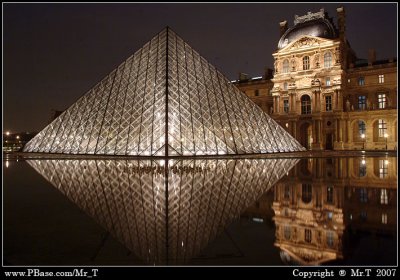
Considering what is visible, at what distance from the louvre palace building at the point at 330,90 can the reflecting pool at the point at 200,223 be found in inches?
1321

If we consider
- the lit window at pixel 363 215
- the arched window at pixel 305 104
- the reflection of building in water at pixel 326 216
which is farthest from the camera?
the arched window at pixel 305 104

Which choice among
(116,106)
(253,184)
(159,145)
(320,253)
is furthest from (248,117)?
(320,253)

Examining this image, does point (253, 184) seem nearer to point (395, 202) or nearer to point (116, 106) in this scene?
point (395, 202)

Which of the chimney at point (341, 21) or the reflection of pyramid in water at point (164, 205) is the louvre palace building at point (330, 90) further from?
the reflection of pyramid in water at point (164, 205)

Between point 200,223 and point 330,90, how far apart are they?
4049cm

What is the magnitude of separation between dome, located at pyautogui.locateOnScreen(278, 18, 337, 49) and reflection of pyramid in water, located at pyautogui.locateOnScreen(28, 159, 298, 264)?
37.7 metres

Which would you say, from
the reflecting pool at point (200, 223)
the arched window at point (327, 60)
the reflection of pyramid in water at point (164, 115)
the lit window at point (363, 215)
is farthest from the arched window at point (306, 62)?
the lit window at point (363, 215)

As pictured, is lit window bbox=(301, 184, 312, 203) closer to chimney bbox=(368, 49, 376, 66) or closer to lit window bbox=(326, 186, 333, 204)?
lit window bbox=(326, 186, 333, 204)

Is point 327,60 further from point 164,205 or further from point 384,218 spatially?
point 164,205

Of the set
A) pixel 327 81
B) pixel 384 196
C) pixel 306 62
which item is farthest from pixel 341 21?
→ pixel 384 196

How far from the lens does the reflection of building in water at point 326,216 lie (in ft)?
14.9

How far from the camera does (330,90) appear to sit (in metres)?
42.4

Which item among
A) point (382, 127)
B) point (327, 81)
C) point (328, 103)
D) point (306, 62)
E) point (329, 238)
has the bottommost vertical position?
point (329, 238)

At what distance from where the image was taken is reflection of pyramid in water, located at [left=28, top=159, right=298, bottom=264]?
4.85 metres
